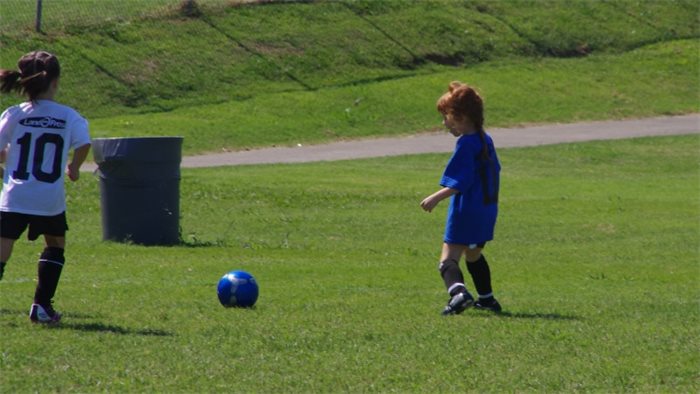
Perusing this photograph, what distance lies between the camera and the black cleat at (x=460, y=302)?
8.59 m

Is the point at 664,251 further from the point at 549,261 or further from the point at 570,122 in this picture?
the point at 570,122

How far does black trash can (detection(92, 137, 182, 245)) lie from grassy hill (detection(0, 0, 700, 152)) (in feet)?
39.4

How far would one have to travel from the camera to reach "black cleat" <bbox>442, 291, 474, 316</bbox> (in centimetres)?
859

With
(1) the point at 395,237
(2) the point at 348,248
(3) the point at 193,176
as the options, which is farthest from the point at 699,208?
(3) the point at 193,176

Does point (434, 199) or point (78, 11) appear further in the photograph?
point (78, 11)

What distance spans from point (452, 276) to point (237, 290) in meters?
1.55

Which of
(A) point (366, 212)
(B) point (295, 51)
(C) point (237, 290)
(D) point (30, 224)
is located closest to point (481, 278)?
(C) point (237, 290)

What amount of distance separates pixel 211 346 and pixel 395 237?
8.64 metres

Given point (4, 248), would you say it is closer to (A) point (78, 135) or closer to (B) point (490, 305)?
(A) point (78, 135)

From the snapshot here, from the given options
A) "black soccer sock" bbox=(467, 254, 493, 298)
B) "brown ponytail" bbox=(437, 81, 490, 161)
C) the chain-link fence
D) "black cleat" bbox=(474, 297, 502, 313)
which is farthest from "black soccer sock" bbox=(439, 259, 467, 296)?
the chain-link fence

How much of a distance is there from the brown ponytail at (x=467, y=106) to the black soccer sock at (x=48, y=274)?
2.90 m

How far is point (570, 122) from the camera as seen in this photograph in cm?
3178

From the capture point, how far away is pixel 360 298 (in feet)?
31.5

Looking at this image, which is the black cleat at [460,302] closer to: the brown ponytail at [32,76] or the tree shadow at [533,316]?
the tree shadow at [533,316]
